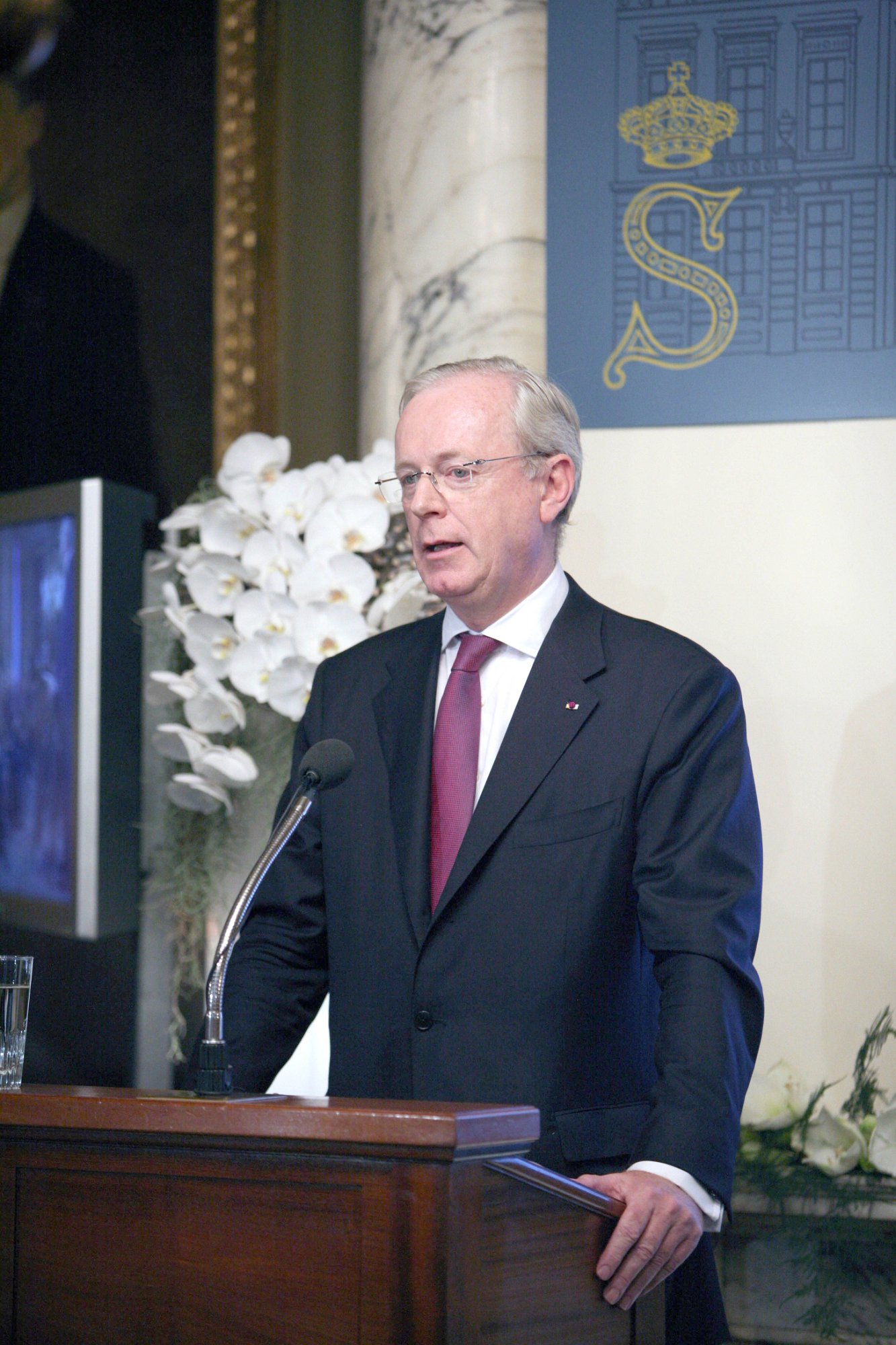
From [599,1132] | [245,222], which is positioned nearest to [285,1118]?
[599,1132]

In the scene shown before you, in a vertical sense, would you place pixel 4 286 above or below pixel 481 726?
above

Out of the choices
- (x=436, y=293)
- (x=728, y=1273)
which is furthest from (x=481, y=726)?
(x=436, y=293)

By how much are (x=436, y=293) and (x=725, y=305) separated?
0.62m

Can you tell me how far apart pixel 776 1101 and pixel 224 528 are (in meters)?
1.45

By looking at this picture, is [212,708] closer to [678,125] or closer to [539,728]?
[539,728]

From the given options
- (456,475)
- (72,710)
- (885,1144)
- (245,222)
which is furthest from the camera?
(245,222)

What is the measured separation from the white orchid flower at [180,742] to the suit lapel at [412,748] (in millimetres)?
701

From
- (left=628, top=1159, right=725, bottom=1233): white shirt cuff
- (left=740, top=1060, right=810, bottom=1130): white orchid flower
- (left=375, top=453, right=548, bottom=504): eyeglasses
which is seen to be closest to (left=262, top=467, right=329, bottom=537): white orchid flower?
(left=375, top=453, right=548, bottom=504): eyeglasses

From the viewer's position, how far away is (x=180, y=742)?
9.70 ft

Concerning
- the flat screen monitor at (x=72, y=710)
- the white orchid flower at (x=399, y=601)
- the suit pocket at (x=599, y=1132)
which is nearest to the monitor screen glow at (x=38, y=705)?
the flat screen monitor at (x=72, y=710)

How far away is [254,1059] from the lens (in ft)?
6.70

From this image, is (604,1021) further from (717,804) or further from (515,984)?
(717,804)

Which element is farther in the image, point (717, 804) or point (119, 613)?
point (119, 613)

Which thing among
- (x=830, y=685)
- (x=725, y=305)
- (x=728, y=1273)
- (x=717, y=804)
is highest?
(x=725, y=305)
